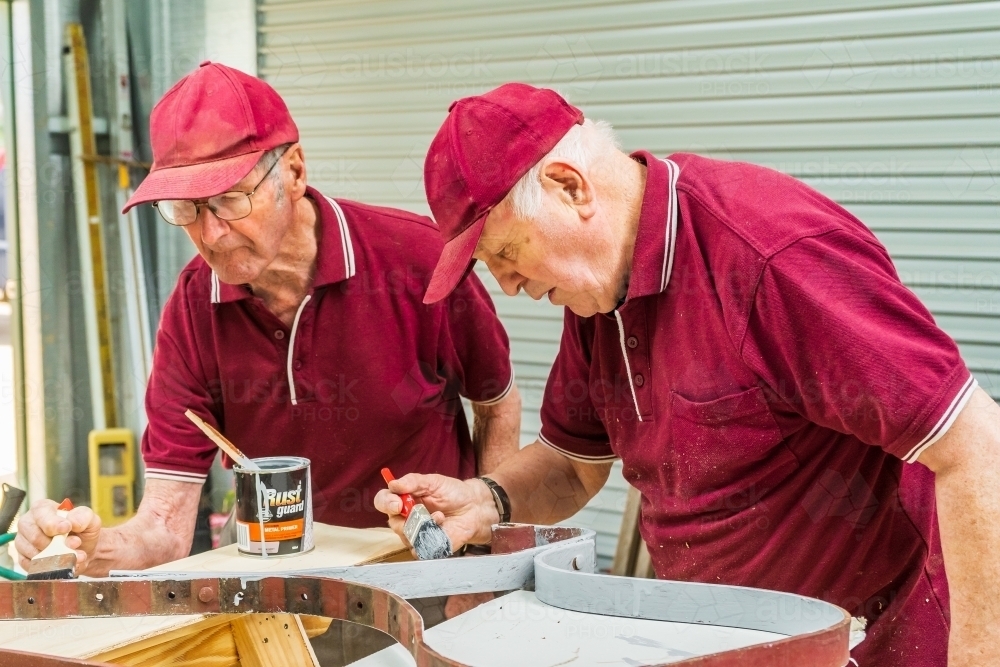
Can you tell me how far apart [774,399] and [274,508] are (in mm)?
926

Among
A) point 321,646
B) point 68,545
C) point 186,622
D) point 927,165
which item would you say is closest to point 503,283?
point 186,622

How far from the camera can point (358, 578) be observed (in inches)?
58.4

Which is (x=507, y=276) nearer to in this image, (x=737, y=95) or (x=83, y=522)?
(x=83, y=522)

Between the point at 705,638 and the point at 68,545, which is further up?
the point at 705,638

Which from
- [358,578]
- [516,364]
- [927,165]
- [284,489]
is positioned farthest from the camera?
[516,364]

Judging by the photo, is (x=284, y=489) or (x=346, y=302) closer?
(x=284, y=489)

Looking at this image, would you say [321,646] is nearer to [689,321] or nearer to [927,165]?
[689,321]

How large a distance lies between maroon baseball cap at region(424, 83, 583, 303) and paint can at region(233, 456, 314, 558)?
505 mm

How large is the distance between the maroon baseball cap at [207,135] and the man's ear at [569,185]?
0.75 meters

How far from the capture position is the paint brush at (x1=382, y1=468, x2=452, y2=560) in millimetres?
1729

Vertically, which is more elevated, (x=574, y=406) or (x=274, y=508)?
(x=574, y=406)

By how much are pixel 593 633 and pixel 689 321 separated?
512mm

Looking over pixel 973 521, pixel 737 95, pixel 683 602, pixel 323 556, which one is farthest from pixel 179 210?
pixel 737 95

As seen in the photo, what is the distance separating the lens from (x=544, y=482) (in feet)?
6.81
